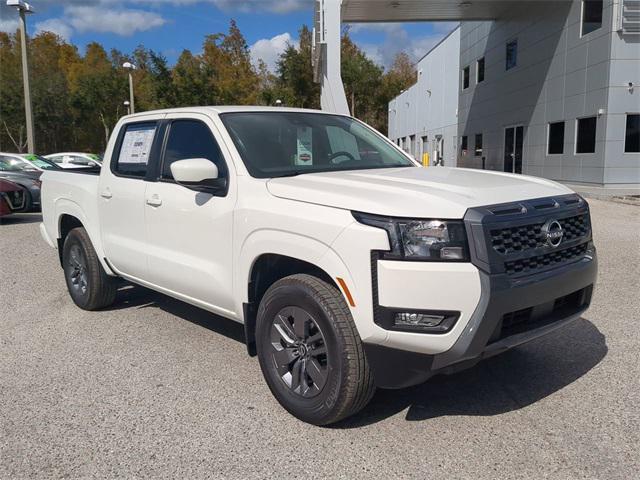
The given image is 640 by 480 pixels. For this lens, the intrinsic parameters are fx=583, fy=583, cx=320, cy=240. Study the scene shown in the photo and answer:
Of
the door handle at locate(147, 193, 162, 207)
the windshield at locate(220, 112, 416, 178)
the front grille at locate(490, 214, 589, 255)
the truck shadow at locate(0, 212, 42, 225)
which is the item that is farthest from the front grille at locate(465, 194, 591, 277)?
the truck shadow at locate(0, 212, 42, 225)

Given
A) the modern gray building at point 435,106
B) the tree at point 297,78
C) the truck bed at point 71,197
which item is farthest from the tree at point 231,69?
the truck bed at point 71,197

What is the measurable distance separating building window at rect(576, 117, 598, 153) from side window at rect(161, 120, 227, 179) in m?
18.3

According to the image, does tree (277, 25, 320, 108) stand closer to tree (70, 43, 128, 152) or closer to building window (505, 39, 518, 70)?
tree (70, 43, 128, 152)

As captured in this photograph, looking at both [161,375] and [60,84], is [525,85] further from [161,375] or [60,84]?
[60,84]

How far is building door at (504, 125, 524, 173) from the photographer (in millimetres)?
25672

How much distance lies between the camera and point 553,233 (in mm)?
3205

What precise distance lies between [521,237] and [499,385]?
1.31 m

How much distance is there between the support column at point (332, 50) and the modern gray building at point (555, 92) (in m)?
8.43

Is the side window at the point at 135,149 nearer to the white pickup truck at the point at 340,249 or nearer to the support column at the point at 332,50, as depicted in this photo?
the white pickup truck at the point at 340,249

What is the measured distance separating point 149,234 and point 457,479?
2.91 meters

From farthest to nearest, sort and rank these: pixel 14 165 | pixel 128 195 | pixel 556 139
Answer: pixel 556 139, pixel 14 165, pixel 128 195

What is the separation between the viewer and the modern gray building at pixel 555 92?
61.1 ft

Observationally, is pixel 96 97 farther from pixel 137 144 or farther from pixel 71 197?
pixel 137 144

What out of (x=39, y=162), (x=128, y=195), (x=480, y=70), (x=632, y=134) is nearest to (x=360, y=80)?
(x=480, y=70)
